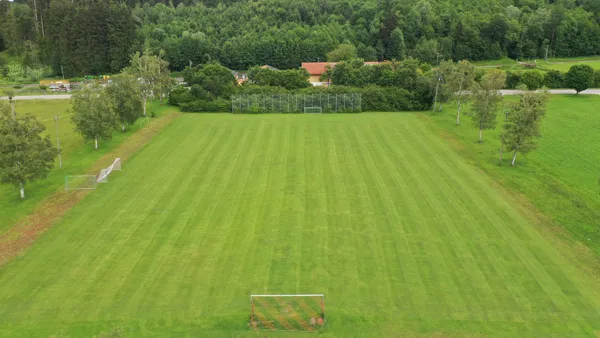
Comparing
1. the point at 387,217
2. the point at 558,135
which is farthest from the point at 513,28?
the point at 387,217

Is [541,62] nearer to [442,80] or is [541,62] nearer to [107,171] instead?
[442,80]

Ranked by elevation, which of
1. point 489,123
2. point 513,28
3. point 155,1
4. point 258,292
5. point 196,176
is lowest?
point 258,292

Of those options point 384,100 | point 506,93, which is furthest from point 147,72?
point 506,93

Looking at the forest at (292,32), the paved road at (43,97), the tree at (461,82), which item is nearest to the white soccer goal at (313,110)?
the tree at (461,82)

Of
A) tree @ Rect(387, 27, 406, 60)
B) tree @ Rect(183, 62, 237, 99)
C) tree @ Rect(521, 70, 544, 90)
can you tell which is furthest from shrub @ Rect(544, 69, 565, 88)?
tree @ Rect(183, 62, 237, 99)

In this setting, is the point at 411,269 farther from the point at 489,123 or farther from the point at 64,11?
the point at 64,11
